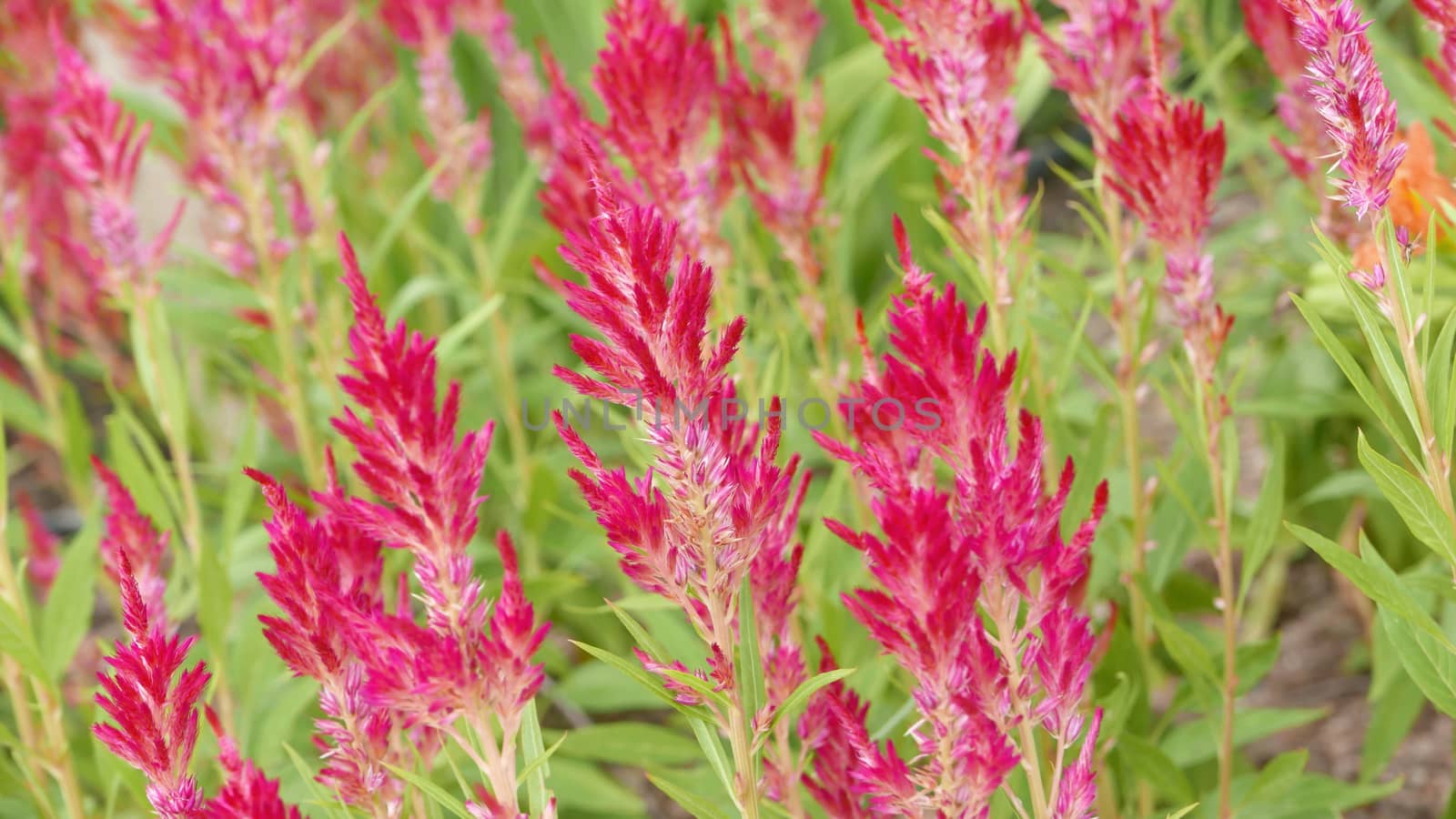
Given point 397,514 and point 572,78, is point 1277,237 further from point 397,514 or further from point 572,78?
point 397,514

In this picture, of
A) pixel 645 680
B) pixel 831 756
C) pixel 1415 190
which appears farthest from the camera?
pixel 1415 190

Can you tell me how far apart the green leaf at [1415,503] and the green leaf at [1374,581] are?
0.05 metres

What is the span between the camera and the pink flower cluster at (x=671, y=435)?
33.4 inches

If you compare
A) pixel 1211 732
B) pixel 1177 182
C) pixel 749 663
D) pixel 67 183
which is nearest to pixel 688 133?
pixel 1177 182

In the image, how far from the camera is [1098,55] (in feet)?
4.66

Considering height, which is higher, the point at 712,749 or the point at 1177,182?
the point at 1177,182

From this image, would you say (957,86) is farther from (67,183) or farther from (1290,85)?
(67,183)

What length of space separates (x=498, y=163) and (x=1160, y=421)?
1.67 m

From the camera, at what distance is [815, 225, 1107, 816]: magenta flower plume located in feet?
2.87

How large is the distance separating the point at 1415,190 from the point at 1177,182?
0.43 meters

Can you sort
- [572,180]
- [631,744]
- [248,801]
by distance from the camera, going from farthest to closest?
[631,744], [572,180], [248,801]

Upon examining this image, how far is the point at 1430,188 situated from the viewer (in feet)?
4.92

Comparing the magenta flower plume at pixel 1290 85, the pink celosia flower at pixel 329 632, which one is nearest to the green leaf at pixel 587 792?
the pink celosia flower at pixel 329 632

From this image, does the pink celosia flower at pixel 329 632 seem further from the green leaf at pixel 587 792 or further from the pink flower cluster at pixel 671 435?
the green leaf at pixel 587 792
